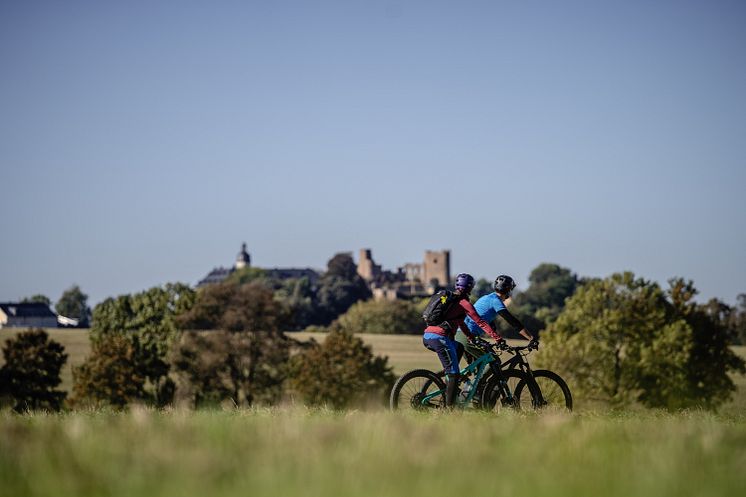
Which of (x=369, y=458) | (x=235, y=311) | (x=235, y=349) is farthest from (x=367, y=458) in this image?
(x=235, y=311)

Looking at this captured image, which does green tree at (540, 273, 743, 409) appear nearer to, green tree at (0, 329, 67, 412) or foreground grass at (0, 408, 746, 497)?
green tree at (0, 329, 67, 412)

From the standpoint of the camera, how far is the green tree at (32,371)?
75750mm

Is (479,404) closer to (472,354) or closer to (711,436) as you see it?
(472,354)

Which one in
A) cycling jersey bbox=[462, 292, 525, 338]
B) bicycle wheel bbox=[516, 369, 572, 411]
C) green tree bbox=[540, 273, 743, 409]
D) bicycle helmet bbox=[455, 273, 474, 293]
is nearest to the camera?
bicycle helmet bbox=[455, 273, 474, 293]

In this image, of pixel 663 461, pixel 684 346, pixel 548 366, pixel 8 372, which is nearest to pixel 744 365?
pixel 684 346

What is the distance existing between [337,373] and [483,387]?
6017 centimetres

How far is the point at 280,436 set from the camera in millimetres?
9695

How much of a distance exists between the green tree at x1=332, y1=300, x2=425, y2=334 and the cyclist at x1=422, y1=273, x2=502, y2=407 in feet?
418

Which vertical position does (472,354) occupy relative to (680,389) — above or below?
above

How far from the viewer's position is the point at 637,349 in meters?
65.9

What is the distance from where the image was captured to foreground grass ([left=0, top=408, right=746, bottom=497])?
7.53 meters

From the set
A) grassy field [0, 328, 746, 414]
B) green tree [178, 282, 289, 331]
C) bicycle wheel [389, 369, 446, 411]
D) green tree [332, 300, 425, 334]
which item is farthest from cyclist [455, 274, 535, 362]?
green tree [332, 300, 425, 334]

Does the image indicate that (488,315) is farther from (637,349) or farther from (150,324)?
(150,324)

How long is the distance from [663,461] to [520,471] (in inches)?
49.7
